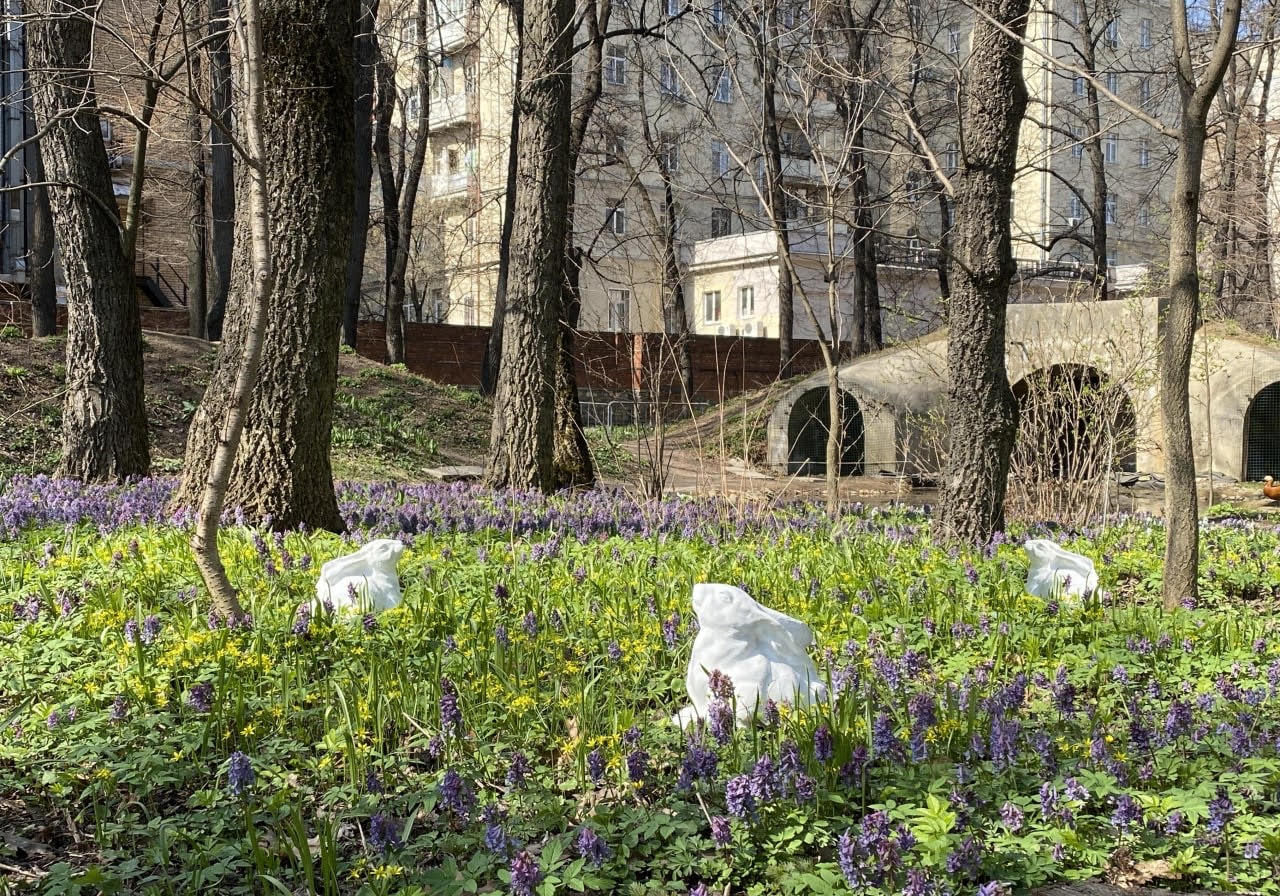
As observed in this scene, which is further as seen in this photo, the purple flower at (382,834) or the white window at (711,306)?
the white window at (711,306)

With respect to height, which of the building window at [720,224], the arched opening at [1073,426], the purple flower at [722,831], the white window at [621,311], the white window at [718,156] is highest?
the white window at [718,156]

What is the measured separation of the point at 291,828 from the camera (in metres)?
2.95

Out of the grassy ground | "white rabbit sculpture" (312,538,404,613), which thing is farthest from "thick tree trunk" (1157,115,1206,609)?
the grassy ground

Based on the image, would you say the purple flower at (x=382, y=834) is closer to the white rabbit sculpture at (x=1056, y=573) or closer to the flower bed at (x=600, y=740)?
the flower bed at (x=600, y=740)

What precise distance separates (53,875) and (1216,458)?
20.1 meters

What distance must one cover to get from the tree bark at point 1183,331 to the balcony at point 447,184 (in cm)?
3720

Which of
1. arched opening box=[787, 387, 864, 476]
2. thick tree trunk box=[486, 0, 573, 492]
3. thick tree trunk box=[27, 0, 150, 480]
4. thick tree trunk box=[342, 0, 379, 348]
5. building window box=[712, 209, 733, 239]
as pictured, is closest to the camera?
thick tree trunk box=[27, 0, 150, 480]

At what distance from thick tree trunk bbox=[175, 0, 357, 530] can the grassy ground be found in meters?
6.42

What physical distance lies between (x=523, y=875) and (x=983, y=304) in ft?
20.4

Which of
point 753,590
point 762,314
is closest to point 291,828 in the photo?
point 753,590

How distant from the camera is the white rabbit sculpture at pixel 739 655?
3.75 meters

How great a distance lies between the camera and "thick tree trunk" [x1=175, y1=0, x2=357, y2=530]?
754 centimetres

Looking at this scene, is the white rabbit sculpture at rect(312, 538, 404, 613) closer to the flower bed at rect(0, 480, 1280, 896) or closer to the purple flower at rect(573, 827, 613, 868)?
the flower bed at rect(0, 480, 1280, 896)

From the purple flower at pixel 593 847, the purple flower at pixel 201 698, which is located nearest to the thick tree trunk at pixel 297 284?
the purple flower at pixel 201 698
